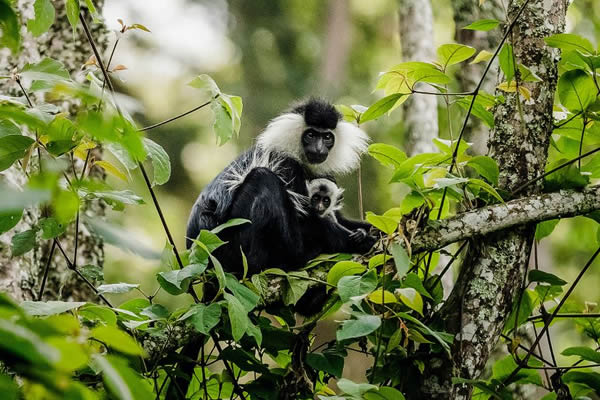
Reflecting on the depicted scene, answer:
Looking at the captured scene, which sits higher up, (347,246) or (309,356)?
(347,246)

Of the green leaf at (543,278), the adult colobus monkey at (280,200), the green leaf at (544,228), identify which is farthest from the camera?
the adult colobus monkey at (280,200)

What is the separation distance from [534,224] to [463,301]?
0.45m

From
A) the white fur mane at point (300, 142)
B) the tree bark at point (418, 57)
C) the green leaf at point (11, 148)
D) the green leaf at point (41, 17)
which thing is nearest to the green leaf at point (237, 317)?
the green leaf at point (11, 148)

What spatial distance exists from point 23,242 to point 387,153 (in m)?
1.59

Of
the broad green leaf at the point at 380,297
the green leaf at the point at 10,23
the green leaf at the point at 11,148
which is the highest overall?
the green leaf at the point at 11,148

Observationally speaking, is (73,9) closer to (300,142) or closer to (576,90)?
(576,90)

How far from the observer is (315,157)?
4504mm

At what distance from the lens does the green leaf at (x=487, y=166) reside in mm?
2447

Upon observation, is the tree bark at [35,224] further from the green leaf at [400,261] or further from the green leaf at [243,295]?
the green leaf at [400,261]

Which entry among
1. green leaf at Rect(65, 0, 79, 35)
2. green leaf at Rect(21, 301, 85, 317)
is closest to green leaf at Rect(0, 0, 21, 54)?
green leaf at Rect(21, 301, 85, 317)

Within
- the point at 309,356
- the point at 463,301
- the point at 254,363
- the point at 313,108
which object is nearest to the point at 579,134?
the point at 463,301

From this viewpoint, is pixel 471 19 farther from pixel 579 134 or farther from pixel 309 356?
pixel 309 356

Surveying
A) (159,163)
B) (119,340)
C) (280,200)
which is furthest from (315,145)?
(119,340)

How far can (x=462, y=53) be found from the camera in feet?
8.38
